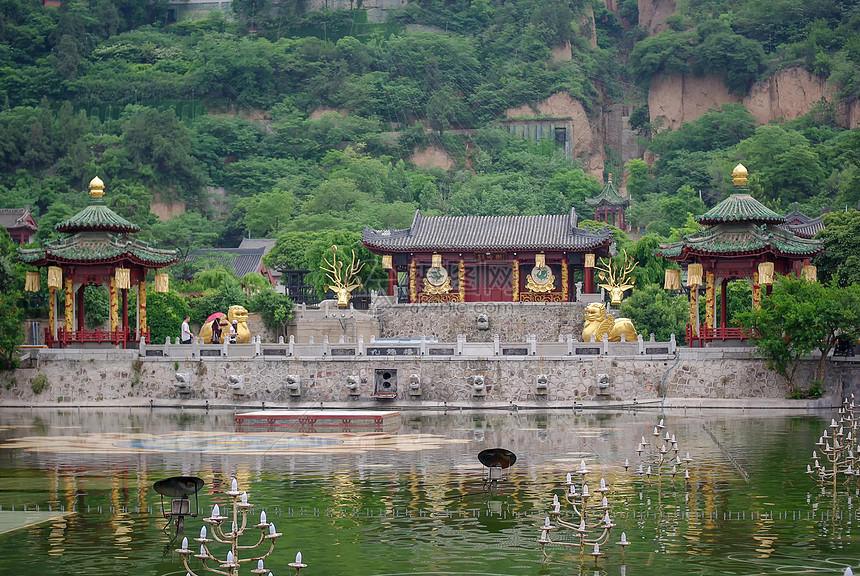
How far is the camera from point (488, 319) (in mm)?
54562

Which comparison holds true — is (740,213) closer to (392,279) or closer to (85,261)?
(392,279)

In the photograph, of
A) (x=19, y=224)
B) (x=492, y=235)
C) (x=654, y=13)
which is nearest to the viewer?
(x=492, y=235)

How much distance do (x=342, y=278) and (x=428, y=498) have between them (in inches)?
1403

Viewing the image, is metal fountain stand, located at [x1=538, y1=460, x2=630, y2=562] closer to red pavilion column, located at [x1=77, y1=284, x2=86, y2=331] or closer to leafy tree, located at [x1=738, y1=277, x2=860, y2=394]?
leafy tree, located at [x1=738, y1=277, x2=860, y2=394]

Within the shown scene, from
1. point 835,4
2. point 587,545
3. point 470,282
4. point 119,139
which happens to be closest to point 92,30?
A: point 119,139

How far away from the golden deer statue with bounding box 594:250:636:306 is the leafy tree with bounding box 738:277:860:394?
38.0 ft

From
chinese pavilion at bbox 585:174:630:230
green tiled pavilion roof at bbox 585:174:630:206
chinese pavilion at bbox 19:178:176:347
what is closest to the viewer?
chinese pavilion at bbox 19:178:176:347

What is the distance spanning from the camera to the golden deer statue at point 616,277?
178 ft

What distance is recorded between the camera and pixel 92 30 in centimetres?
12381

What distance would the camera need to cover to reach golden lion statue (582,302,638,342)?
1789 inches

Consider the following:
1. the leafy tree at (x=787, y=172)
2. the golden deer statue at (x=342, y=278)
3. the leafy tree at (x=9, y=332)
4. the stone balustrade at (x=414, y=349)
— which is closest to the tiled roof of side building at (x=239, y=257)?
the golden deer statue at (x=342, y=278)

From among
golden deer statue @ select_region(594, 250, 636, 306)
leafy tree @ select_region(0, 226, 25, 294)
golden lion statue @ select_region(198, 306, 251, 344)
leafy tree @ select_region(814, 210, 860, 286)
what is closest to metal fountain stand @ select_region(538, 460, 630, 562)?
leafy tree @ select_region(814, 210, 860, 286)

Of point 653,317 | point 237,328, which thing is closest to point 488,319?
point 653,317

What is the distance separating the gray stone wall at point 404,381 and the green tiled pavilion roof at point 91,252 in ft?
11.7
